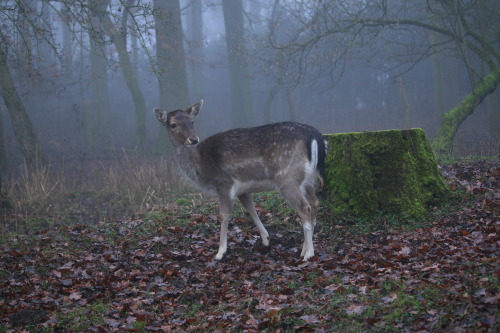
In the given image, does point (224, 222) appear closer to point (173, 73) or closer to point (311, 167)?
point (311, 167)

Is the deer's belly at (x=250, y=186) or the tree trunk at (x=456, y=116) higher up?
the tree trunk at (x=456, y=116)

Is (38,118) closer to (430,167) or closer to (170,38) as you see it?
(170,38)

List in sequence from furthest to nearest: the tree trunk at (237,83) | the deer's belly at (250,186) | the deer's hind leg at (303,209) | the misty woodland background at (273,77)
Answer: the tree trunk at (237,83) < the misty woodland background at (273,77) < the deer's belly at (250,186) < the deer's hind leg at (303,209)

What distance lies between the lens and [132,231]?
8.27 meters

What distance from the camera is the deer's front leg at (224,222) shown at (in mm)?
6934

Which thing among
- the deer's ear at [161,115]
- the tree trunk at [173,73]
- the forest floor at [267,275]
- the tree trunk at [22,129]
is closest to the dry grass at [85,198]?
the tree trunk at [22,129]

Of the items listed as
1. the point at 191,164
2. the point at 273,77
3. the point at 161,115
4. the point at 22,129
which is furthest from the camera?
the point at 273,77

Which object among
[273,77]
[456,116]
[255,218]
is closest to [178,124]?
[255,218]

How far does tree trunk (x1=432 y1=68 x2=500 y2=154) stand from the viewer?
43.2 feet

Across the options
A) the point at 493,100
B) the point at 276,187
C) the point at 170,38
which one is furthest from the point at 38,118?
the point at 276,187

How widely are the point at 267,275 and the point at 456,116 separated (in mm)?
9711

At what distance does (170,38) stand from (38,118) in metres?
15.2

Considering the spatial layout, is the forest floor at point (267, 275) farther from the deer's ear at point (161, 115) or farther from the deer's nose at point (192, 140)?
the deer's ear at point (161, 115)

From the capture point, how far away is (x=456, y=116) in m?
13.5
